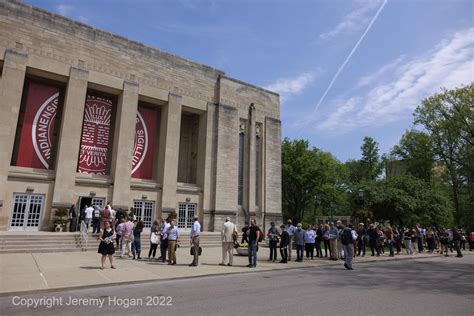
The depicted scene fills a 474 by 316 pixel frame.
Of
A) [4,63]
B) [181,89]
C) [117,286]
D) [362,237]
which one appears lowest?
[117,286]

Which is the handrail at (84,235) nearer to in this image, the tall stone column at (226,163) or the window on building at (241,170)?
the tall stone column at (226,163)

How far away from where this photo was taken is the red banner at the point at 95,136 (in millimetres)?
22438

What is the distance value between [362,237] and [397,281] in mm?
7921

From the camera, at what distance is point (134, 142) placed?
24641 mm

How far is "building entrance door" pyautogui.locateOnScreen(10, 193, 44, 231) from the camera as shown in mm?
18938

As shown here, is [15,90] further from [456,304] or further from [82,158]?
[456,304]

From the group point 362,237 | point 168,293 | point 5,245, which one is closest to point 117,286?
point 168,293

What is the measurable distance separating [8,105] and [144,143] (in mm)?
9163

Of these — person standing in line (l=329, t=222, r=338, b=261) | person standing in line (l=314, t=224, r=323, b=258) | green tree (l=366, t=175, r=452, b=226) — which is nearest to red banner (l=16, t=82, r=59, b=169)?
person standing in line (l=314, t=224, r=323, b=258)

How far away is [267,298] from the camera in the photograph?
7172 millimetres

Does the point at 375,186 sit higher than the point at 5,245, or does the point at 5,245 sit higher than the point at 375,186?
the point at 375,186

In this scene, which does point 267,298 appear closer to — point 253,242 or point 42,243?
point 253,242

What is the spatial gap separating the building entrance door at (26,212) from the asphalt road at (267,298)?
14.4 m

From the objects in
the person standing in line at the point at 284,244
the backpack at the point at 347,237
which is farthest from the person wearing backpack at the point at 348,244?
the person standing in line at the point at 284,244
